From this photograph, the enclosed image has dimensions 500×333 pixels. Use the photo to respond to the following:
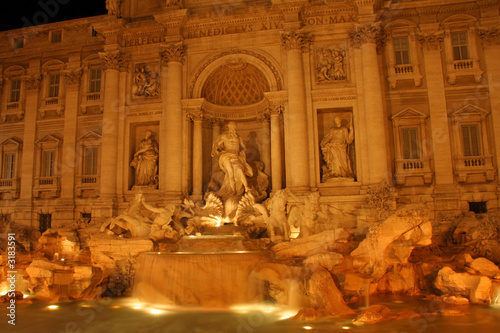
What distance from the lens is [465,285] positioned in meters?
10.6

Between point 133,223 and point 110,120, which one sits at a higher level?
point 110,120

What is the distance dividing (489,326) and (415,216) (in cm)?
337

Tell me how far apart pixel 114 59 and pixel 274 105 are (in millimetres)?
8114

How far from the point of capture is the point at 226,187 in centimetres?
1636

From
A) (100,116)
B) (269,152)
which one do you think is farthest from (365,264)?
(100,116)

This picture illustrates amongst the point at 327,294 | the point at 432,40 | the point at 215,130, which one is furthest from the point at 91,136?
the point at 432,40

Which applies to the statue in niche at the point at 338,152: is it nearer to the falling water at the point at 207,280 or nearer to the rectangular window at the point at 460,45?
the rectangular window at the point at 460,45

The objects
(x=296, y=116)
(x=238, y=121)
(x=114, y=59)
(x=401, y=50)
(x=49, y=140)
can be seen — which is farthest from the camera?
(x=49, y=140)

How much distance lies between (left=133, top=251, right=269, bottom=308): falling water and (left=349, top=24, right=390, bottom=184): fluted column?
688 centimetres

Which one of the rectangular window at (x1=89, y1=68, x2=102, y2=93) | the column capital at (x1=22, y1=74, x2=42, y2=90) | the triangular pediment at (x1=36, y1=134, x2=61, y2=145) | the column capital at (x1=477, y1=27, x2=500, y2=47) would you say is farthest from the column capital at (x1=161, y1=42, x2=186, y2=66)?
the column capital at (x1=477, y1=27, x2=500, y2=47)

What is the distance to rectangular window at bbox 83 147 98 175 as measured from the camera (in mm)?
18859

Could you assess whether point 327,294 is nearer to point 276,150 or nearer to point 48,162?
point 276,150

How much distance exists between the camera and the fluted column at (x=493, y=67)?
15.7m

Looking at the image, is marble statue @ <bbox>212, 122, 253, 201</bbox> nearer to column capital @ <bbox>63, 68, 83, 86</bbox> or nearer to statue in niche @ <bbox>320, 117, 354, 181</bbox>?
statue in niche @ <bbox>320, 117, 354, 181</bbox>
